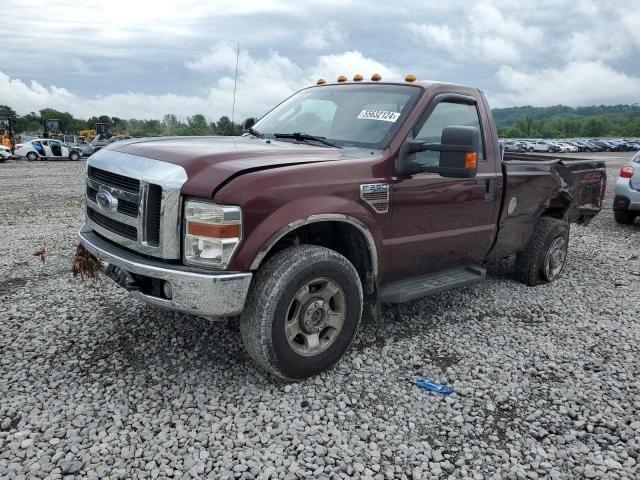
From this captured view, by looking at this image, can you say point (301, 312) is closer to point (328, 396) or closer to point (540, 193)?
point (328, 396)

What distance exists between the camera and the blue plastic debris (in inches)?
132

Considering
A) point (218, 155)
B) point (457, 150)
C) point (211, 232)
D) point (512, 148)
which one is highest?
point (512, 148)

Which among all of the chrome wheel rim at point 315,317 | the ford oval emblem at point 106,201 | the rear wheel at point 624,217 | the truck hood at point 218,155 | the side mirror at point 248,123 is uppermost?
the side mirror at point 248,123

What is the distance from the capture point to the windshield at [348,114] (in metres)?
3.84

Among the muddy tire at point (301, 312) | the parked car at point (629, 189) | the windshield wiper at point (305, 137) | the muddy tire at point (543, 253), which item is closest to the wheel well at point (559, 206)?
the muddy tire at point (543, 253)

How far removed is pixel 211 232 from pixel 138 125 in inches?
2349

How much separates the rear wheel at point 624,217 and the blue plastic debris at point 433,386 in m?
→ 7.67

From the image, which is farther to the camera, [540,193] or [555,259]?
[555,259]

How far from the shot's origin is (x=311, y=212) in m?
3.15

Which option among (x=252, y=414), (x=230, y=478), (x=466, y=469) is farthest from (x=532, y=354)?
(x=230, y=478)

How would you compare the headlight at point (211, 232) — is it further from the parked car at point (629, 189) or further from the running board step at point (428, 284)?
the parked car at point (629, 189)

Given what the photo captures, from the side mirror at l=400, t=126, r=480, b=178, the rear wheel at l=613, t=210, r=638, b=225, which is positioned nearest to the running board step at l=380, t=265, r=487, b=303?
the side mirror at l=400, t=126, r=480, b=178

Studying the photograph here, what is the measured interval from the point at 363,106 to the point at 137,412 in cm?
272

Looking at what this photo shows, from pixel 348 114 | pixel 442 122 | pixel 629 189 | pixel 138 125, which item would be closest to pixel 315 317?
pixel 348 114
